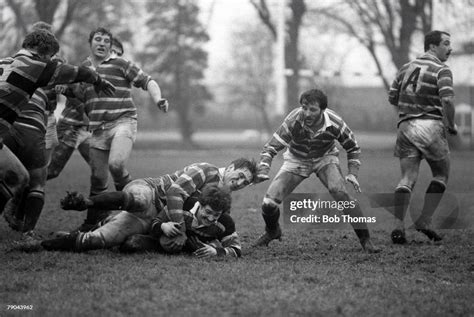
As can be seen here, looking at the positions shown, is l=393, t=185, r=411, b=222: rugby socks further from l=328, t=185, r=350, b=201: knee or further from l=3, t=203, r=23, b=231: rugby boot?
l=3, t=203, r=23, b=231: rugby boot

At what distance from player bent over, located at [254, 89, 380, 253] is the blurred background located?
1873 centimetres

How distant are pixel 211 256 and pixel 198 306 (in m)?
1.63

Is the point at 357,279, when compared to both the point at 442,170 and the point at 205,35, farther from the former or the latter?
the point at 205,35

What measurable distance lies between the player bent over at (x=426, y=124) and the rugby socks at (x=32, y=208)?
11.5 feet

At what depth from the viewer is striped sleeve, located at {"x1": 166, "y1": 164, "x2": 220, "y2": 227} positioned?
560 centimetres

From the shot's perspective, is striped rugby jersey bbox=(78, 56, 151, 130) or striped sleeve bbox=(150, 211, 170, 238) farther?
striped rugby jersey bbox=(78, 56, 151, 130)

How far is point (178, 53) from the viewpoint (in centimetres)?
2973

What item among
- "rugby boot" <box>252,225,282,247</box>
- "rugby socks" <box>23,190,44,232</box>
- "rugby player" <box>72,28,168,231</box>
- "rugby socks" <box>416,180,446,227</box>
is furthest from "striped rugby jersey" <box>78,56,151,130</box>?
"rugby socks" <box>416,180,446,227</box>

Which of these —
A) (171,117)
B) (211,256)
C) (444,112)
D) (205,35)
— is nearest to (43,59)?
(211,256)

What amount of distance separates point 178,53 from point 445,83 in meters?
23.7

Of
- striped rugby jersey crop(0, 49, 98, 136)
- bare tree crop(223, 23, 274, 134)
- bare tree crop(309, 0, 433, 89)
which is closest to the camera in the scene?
striped rugby jersey crop(0, 49, 98, 136)

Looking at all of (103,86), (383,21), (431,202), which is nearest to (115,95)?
(103,86)

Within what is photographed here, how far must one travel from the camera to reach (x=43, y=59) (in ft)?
18.8

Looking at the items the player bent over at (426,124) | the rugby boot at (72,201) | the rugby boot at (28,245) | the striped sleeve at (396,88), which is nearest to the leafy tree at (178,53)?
the striped sleeve at (396,88)
